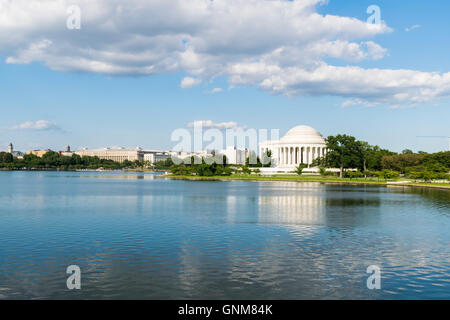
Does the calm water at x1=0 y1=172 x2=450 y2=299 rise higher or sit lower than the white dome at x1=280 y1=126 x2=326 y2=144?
lower

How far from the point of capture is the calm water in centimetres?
1611

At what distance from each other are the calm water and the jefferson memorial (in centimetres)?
14584

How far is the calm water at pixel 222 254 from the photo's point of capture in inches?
634

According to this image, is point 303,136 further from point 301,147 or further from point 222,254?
point 222,254

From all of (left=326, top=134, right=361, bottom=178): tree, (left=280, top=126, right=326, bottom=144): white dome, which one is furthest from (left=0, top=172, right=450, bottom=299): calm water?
(left=280, top=126, right=326, bottom=144): white dome

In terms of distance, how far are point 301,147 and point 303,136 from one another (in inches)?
224

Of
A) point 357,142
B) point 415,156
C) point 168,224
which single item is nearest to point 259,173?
point 357,142

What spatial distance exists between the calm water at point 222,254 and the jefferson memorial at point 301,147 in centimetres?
14584

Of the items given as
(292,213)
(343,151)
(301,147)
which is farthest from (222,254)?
(301,147)

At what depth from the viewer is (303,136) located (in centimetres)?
18750

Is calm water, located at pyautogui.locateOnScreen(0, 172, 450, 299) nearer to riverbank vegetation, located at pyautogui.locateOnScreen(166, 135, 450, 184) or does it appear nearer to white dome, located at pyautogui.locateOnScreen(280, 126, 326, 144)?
riverbank vegetation, located at pyautogui.locateOnScreen(166, 135, 450, 184)

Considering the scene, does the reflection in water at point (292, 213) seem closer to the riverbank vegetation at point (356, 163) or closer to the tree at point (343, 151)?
the riverbank vegetation at point (356, 163)

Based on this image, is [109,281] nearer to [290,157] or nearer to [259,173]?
[259,173]

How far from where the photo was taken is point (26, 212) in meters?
38.4
